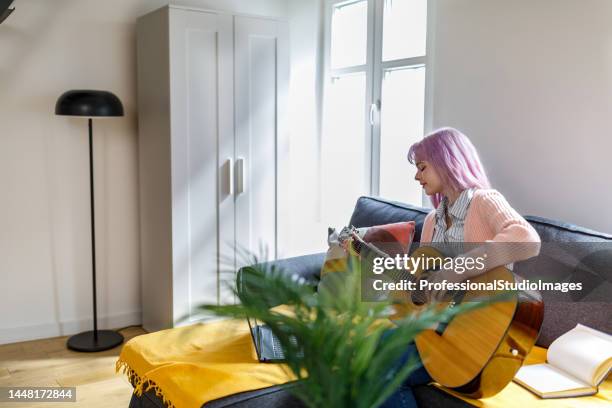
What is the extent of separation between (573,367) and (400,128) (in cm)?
199

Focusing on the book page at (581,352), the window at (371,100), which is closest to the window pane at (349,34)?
the window at (371,100)

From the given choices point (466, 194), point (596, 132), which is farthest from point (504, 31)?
point (466, 194)

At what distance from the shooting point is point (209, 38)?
3.83 metres

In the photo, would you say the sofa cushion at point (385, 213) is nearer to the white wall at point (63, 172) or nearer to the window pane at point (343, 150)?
the window pane at point (343, 150)

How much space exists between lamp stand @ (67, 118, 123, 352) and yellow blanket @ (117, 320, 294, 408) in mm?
1253

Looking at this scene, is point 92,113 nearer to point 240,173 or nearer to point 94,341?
point 240,173

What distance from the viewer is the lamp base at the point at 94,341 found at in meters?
3.73

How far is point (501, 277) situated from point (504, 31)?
1362mm

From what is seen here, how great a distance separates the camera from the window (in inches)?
147

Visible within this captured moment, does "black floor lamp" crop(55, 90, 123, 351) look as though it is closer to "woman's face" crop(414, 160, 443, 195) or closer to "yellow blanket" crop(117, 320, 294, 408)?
"yellow blanket" crop(117, 320, 294, 408)

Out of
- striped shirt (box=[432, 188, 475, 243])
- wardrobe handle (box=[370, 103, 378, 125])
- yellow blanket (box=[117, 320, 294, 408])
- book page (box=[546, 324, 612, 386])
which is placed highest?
wardrobe handle (box=[370, 103, 378, 125])

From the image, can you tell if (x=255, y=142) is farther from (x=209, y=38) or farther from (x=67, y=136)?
(x=67, y=136)

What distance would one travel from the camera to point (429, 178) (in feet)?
8.57

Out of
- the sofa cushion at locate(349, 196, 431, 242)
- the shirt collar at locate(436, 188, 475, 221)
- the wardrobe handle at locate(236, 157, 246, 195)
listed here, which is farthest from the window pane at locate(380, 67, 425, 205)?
the shirt collar at locate(436, 188, 475, 221)
